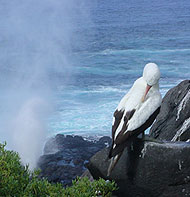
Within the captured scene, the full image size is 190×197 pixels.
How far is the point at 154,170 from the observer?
9695 millimetres

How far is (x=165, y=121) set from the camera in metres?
15.8

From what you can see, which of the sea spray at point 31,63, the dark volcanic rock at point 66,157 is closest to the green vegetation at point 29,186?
the dark volcanic rock at point 66,157

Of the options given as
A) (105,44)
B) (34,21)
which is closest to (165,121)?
(105,44)

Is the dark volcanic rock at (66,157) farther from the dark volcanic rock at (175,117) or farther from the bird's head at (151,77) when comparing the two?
the bird's head at (151,77)

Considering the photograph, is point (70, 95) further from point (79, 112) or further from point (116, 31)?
point (116, 31)

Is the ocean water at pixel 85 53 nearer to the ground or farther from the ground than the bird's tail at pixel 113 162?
farther from the ground

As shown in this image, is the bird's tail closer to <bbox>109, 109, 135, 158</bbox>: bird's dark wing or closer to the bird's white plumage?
<bbox>109, 109, 135, 158</bbox>: bird's dark wing

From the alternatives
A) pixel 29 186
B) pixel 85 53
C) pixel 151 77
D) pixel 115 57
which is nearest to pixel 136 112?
pixel 151 77

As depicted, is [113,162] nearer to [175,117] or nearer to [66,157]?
[175,117]

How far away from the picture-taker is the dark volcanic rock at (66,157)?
2664 cm

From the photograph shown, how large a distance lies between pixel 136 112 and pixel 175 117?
6.09 metres

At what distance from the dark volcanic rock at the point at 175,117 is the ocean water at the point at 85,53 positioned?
79.7 feet

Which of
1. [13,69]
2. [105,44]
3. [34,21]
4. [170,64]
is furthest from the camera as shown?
[34,21]

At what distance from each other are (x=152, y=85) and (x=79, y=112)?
41.1m
